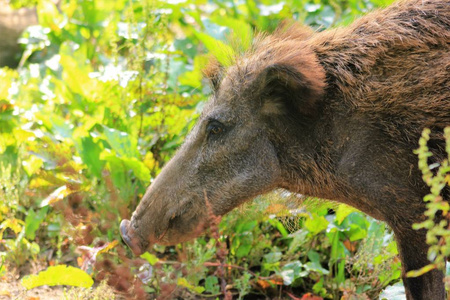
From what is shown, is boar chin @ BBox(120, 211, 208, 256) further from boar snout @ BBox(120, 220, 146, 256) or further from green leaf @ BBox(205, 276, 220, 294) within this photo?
green leaf @ BBox(205, 276, 220, 294)

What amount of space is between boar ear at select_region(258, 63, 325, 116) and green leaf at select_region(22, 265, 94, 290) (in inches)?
56.4

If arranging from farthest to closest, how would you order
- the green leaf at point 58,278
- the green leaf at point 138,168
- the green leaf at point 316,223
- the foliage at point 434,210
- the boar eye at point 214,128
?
1. the green leaf at point 138,168
2. the green leaf at point 316,223
3. the green leaf at point 58,278
4. the boar eye at point 214,128
5. the foliage at point 434,210

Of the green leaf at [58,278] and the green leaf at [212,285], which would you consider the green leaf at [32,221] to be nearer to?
the green leaf at [58,278]

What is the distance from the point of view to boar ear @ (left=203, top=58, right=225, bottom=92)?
12.1 ft

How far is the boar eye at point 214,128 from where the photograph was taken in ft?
11.5

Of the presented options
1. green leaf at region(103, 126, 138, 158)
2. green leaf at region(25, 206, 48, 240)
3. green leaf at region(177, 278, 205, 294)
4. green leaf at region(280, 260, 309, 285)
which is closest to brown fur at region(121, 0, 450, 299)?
green leaf at region(177, 278, 205, 294)

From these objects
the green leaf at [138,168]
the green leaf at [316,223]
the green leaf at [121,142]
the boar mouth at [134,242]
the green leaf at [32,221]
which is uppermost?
the green leaf at [121,142]

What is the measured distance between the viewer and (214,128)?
351 centimetres

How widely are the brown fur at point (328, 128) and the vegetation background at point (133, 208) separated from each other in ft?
1.15

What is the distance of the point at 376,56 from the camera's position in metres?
3.19

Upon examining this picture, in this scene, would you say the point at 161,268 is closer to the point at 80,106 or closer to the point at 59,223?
the point at 59,223

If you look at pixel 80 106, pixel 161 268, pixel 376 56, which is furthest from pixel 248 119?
pixel 80 106

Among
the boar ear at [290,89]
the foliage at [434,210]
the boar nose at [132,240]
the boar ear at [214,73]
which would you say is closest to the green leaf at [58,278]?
the boar nose at [132,240]

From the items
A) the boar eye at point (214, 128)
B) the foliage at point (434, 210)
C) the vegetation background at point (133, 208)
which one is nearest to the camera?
the foliage at point (434, 210)
